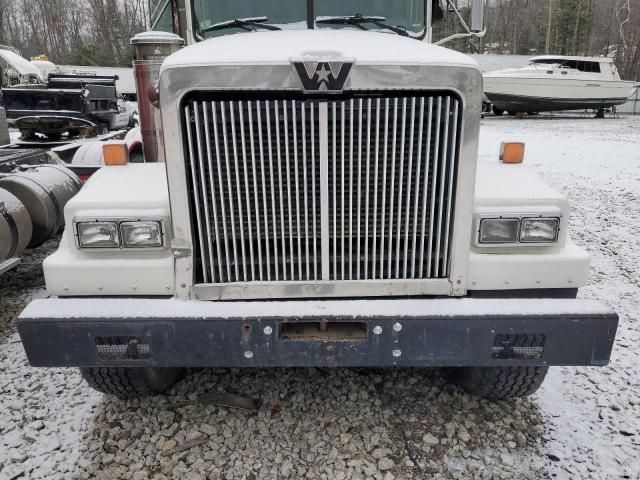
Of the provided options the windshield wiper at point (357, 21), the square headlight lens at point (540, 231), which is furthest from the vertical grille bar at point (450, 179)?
the windshield wiper at point (357, 21)

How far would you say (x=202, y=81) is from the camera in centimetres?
237

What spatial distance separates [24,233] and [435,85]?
388 cm

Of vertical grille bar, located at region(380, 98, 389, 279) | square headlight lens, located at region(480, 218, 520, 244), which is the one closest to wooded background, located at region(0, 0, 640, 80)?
square headlight lens, located at region(480, 218, 520, 244)

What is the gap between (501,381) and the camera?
124 inches

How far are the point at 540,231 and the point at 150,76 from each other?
361cm

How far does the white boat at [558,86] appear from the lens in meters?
24.4

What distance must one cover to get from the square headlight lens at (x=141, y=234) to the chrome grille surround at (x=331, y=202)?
119 millimetres

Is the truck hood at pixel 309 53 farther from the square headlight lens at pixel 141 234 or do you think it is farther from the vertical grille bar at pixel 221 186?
the square headlight lens at pixel 141 234

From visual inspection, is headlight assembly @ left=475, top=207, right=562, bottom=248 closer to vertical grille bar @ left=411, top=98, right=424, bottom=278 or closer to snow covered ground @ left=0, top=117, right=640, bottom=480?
vertical grille bar @ left=411, top=98, right=424, bottom=278

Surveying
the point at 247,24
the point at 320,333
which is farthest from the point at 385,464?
the point at 247,24

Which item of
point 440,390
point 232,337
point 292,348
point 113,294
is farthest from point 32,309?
point 440,390

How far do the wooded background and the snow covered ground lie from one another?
43.9 meters

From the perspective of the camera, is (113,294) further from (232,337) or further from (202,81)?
(202,81)

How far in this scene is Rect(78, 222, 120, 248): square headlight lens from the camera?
8.67ft
